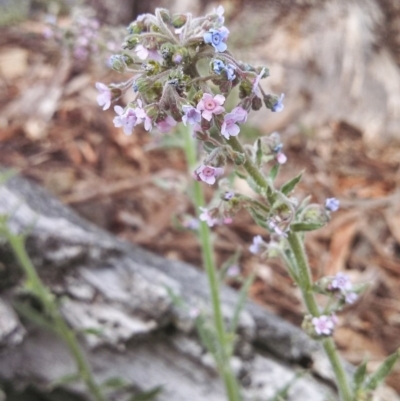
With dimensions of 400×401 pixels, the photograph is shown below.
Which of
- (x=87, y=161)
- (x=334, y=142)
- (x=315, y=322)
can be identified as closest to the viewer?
(x=315, y=322)

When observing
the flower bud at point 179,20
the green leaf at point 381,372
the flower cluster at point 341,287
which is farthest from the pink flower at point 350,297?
the flower bud at point 179,20

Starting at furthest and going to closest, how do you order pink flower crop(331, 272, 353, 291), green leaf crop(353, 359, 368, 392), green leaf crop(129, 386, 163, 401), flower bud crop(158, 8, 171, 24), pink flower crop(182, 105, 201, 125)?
green leaf crop(129, 386, 163, 401) < green leaf crop(353, 359, 368, 392) < pink flower crop(331, 272, 353, 291) < flower bud crop(158, 8, 171, 24) < pink flower crop(182, 105, 201, 125)

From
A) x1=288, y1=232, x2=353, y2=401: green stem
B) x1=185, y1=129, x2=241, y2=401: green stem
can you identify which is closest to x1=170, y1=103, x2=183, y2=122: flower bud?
x1=288, y1=232, x2=353, y2=401: green stem

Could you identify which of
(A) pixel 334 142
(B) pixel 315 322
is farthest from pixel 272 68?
(B) pixel 315 322

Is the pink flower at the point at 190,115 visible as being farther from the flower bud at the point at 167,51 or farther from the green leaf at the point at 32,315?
the green leaf at the point at 32,315

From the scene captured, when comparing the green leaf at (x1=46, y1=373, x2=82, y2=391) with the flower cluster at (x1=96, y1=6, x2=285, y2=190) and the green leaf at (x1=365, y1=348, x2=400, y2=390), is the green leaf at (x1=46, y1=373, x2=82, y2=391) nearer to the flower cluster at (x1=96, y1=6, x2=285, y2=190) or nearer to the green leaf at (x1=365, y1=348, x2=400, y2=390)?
the green leaf at (x1=365, y1=348, x2=400, y2=390)

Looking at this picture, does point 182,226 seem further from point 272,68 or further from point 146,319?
point 272,68
